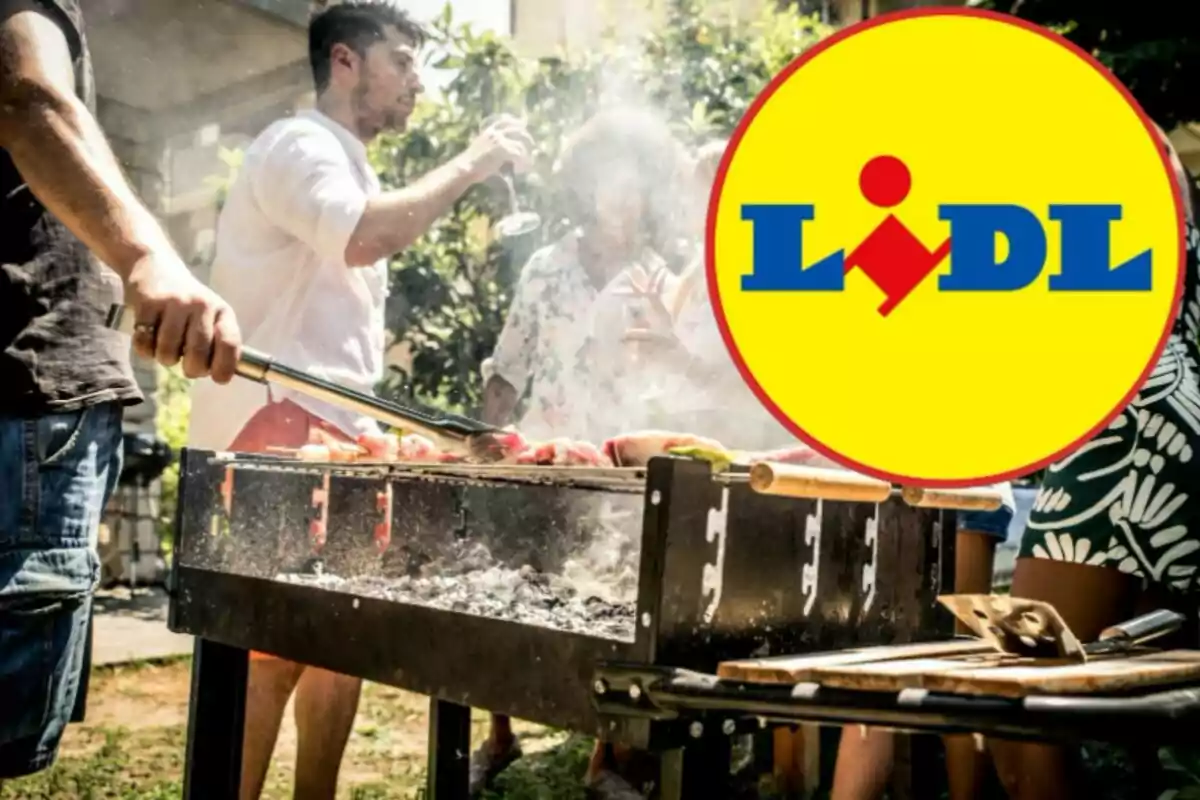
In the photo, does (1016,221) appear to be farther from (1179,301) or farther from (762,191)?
(1179,301)

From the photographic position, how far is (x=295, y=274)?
118 inches

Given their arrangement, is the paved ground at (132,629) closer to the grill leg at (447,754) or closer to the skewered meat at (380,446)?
the skewered meat at (380,446)

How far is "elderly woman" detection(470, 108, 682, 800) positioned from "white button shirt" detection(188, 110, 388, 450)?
2.89ft

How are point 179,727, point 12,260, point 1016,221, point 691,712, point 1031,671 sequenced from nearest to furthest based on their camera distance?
point 1031,671 < point 691,712 < point 12,260 < point 1016,221 < point 179,727

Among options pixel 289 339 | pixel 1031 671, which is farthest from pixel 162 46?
pixel 1031 671

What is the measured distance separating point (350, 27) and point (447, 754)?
2.26m

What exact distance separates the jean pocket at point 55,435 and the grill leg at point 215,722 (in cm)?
67

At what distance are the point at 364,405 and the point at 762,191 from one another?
1.73m

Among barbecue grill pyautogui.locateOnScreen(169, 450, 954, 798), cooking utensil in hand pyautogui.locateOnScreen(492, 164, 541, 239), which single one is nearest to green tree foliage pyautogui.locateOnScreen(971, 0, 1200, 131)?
cooking utensil in hand pyautogui.locateOnScreen(492, 164, 541, 239)

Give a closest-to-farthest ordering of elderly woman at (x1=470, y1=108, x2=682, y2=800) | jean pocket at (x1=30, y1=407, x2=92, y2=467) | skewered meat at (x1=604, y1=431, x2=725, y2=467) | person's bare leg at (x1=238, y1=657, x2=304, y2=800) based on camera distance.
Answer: jean pocket at (x1=30, y1=407, x2=92, y2=467) → skewered meat at (x1=604, y1=431, x2=725, y2=467) → person's bare leg at (x1=238, y1=657, x2=304, y2=800) → elderly woman at (x1=470, y1=108, x2=682, y2=800)

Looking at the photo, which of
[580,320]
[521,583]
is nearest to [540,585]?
[521,583]

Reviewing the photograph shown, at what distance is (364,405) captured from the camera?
2.00m

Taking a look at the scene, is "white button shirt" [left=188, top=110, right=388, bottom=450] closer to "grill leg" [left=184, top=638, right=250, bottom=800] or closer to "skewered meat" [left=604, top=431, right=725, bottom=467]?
"grill leg" [left=184, top=638, right=250, bottom=800]

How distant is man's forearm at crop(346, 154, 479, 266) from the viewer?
116 inches
